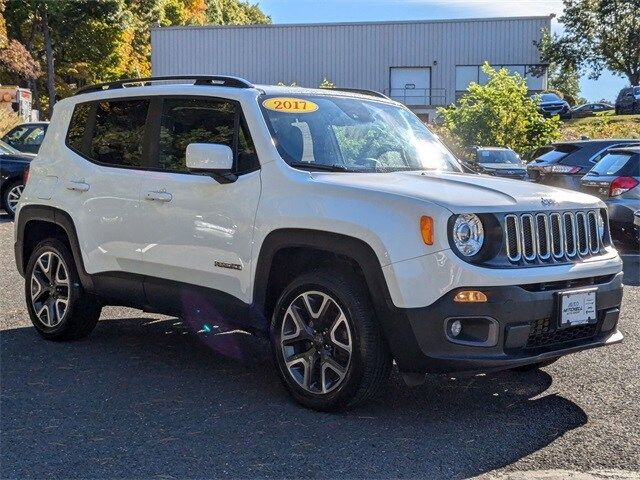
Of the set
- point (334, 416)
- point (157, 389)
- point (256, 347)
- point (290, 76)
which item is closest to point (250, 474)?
point (334, 416)

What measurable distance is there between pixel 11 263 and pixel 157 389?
654 centimetres

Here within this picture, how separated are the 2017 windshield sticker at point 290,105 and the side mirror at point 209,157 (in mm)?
528

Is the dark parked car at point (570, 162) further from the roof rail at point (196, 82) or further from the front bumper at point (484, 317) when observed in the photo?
the front bumper at point (484, 317)

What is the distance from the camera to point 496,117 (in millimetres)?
29547

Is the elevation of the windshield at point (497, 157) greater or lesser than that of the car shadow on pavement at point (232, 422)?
greater

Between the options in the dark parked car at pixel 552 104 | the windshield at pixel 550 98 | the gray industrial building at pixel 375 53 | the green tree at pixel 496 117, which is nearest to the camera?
the green tree at pixel 496 117

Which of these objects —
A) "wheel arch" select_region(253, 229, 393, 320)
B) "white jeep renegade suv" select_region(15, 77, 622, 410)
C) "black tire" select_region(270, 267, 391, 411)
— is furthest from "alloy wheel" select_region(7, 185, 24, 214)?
"black tire" select_region(270, 267, 391, 411)

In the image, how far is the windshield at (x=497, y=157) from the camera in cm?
2473

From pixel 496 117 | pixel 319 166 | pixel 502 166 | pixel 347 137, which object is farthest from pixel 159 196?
pixel 496 117

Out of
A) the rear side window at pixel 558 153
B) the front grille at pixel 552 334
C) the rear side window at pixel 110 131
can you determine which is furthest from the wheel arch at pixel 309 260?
the rear side window at pixel 558 153

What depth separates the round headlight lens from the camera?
4840mm

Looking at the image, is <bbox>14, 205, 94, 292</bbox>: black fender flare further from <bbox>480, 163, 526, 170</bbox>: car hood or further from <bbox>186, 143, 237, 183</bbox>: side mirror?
<bbox>480, 163, 526, 170</bbox>: car hood

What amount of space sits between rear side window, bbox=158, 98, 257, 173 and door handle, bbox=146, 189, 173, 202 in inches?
7.3

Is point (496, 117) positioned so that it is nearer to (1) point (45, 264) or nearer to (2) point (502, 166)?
(2) point (502, 166)
